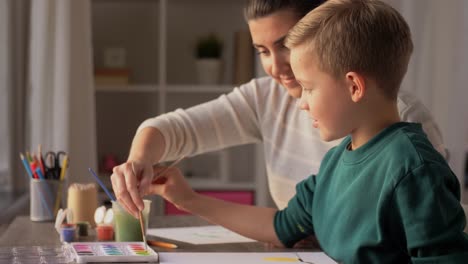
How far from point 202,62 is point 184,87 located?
0.17 metres

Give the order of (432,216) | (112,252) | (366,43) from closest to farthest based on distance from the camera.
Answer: (432,216), (366,43), (112,252)

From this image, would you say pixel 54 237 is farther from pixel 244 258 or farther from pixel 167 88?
pixel 167 88

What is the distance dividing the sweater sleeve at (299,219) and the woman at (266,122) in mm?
296

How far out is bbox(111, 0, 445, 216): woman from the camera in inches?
64.8

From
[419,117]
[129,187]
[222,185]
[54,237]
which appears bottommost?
[222,185]

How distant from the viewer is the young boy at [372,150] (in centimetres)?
104

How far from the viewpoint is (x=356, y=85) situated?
1.17 meters

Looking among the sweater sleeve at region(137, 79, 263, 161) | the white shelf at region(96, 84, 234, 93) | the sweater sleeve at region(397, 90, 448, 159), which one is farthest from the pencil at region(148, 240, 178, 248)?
the white shelf at region(96, 84, 234, 93)

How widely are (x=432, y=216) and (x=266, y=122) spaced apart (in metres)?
0.92

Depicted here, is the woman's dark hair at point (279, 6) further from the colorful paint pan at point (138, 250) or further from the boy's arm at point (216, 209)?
the colorful paint pan at point (138, 250)

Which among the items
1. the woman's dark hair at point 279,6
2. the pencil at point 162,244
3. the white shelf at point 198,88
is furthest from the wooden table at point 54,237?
the white shelf at point 198,88

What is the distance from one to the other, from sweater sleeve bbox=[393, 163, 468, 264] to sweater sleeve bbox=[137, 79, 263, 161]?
2.79 feet

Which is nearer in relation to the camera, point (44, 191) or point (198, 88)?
point (44, 191)

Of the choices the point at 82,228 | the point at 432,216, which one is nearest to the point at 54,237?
the point at 82,228
